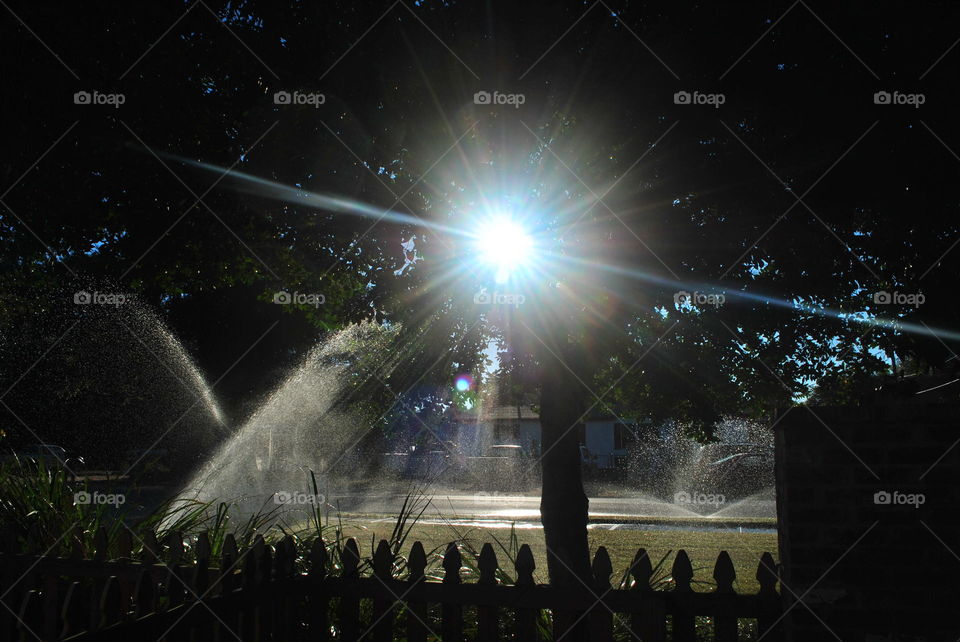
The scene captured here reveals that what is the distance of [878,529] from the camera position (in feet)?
10.6

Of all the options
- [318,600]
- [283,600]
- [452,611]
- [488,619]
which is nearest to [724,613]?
[488,619]

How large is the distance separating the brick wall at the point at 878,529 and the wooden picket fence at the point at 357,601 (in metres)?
0.21

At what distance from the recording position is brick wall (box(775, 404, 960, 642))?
322 cm

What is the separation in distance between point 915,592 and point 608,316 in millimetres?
3336

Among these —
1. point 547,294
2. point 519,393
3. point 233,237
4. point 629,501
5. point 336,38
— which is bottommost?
point 629,501

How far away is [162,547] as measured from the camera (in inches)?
199

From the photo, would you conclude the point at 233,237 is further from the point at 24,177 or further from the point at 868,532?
the point at 868,532

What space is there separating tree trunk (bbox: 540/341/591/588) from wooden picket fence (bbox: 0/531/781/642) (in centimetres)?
257

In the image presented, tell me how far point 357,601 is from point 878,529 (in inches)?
98.8

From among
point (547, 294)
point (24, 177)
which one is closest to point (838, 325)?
point (547, 294)

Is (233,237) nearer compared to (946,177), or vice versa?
(946,177)

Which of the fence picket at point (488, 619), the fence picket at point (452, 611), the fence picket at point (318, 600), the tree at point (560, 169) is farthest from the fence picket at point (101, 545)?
the tree at point (560, 169)

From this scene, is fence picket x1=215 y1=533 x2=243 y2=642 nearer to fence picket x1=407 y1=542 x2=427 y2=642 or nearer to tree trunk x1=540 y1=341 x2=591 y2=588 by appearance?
fence picket x1=407 y1=542 x2=427 y2=642

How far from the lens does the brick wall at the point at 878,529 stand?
322 cm
